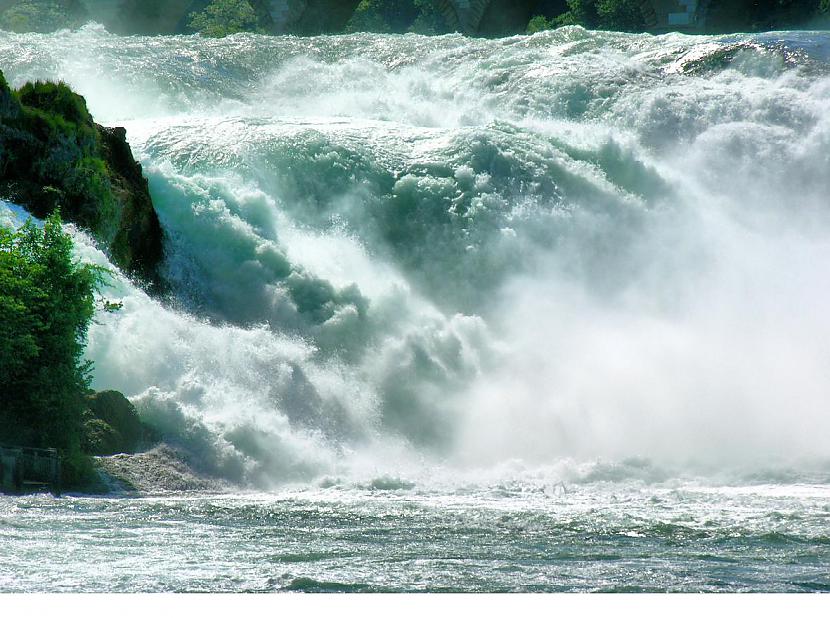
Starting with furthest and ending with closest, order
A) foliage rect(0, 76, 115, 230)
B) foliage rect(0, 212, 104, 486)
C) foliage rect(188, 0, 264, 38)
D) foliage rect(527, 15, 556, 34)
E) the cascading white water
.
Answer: foliage rect(188, 0, 264, 38)
foliage rect(527, 15, 556, 34)
foliage rect(0, 76, 115, 230)
the cascading white water
foliage rect(0, 212, 104, 486)

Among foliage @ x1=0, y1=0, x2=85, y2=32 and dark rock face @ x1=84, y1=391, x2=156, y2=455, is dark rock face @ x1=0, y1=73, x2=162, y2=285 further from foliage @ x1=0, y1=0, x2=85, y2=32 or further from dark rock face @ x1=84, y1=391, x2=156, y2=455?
foliage @ x1=0, y1=0, x2=85, y2=32

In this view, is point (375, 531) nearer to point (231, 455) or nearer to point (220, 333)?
point (231, 455)

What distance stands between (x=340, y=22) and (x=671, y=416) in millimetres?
55632

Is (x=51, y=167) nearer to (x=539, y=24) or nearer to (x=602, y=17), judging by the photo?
(x=539, y=24)

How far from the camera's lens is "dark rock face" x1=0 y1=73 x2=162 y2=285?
78.5 feet

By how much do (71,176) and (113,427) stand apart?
20.7 ft

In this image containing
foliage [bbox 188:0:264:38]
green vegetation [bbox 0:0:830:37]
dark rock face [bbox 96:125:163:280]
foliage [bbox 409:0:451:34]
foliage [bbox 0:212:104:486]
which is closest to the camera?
foliage [bbox 0:212:104:486]

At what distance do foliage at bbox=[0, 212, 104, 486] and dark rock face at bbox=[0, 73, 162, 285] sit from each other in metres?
4.28

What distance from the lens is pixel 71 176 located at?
954 inches

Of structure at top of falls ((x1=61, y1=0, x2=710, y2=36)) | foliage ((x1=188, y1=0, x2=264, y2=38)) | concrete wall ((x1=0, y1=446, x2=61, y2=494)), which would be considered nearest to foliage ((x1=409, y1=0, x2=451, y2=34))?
structure at top of falls ((x1=61, y1=0, x2=710, y2=36))

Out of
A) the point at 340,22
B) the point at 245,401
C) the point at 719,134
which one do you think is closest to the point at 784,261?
the point at 719,134

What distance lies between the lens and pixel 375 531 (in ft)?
53.6

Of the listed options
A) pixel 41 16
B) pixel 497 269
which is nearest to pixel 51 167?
pixel 497 269

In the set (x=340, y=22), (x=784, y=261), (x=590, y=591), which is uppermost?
(x=340, y=22)
